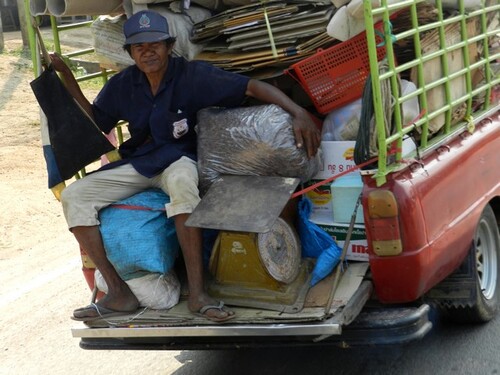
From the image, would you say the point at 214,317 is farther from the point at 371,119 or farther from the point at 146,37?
the point at 146,37

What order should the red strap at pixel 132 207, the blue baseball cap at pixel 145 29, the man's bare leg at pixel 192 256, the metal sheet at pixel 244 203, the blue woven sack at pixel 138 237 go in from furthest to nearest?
1. the blue baseball cap at pixel 145 29
2. the red strap at pixel 132 207
3. the blue woven sack at pixel 138 237
4. the man's bare leg at pixel 192 256
5. the metal sheet at pixel 244 203

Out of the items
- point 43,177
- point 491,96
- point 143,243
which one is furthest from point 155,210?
point 43,177

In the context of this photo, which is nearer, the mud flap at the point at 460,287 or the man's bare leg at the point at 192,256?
the man's bare leg at the point at 192,256

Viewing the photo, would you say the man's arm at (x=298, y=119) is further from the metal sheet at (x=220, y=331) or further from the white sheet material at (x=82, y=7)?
the white sheet material at (x=82, y=7)

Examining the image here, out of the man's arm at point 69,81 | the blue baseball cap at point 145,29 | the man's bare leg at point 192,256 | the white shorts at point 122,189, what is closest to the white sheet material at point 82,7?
the man's arm at point 69,81

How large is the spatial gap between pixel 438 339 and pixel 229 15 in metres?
2.21

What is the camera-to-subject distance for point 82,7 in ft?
14.7

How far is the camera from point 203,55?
4.61 metres

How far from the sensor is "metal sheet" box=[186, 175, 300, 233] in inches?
137

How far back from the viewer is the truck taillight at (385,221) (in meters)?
3.37

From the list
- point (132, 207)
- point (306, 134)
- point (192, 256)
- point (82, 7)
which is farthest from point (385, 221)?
point (82, 7)

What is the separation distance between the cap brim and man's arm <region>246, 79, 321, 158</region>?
0.57 m

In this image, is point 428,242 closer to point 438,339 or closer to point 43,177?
point 438,339

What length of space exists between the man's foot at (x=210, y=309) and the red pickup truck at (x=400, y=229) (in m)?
0.03
